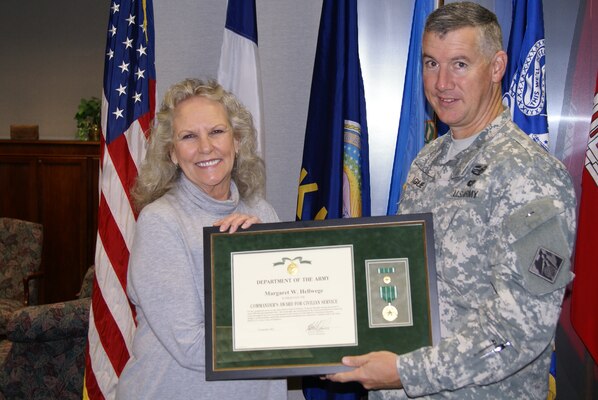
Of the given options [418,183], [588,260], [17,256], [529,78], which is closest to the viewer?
[418,183]

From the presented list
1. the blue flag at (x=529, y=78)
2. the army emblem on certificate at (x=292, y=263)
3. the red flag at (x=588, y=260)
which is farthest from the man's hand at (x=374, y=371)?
the blue flag at (x=529, y=78)

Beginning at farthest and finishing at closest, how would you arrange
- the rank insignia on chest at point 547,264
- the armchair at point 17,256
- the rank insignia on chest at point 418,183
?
the armchair at point 17,256 → the rank insignia on chest at point 418,183 → the rank insignia on chest at point 547,264

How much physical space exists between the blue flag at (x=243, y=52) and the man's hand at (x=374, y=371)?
1.82 meters

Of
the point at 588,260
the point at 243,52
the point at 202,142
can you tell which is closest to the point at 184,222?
the point at 202,142

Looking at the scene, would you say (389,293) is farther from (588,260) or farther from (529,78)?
(529,78)

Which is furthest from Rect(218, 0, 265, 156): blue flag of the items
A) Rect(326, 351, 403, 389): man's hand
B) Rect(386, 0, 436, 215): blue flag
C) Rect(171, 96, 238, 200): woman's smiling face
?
Rect(326, 351, 403, 389): man's hand

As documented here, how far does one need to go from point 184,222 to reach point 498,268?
0.97 m

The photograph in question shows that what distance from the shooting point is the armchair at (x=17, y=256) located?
660cm

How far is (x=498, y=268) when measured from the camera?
1.83 metres

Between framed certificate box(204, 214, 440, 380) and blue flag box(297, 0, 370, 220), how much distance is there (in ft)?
4.29

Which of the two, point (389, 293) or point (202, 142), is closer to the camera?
point (389, 293)

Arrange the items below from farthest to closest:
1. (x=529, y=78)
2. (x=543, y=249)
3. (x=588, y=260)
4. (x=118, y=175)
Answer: (x=118, y=175) < (x=529, y=78) < (x=588, y=260) < (x=543, y=249)

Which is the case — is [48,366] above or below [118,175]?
below
